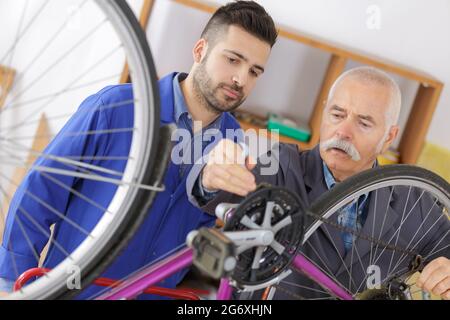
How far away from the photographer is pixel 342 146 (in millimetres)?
1185

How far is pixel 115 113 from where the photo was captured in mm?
1021

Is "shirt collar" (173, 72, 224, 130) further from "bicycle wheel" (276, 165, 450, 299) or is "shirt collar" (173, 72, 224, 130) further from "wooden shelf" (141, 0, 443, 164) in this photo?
"wooden shelf" (141, 0, 443, 164)

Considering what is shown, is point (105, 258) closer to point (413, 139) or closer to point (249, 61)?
point (249, 61)

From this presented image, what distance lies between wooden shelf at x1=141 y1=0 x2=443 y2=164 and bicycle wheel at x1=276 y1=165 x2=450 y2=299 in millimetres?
1291

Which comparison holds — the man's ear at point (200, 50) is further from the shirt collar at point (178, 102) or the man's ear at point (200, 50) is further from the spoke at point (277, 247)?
the spoke at point (277, 247)

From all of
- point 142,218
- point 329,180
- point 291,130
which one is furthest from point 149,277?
point 291,130

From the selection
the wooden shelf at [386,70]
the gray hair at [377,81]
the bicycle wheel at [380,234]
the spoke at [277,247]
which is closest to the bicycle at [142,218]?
the spoke at [277,247]

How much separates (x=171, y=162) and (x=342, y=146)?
379 mm

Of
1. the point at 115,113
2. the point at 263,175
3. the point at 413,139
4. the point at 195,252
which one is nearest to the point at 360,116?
the point at 263,175

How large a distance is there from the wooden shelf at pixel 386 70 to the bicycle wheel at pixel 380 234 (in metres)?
1.29

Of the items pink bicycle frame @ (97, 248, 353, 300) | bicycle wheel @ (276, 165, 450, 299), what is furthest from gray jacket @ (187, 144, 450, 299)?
pink bicycle frame @ (97, 248, 353, 300)

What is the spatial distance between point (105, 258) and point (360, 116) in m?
0.70

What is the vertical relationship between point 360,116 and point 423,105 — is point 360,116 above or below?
below

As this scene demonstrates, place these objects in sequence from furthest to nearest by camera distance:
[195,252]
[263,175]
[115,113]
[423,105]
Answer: [423,105]
[263,175]
[115,113]
[195,252]
